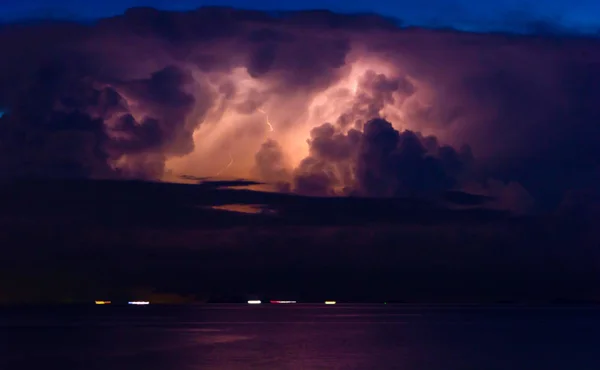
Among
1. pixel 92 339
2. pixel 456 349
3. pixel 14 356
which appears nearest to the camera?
pixel 14 356

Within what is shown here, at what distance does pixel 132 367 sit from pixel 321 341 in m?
26.9

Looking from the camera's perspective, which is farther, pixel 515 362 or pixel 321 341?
pixel 321 341

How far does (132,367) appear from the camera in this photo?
4869cm

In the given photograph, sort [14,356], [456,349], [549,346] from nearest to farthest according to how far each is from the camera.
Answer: [14,356] → [456,349] → [549,346]

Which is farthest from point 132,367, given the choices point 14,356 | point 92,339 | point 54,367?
point 92,339

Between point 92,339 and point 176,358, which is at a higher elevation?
point 92,339

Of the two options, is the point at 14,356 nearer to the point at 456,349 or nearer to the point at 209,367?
the point at 209,367

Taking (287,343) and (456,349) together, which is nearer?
(456,349)

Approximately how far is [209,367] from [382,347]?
892 inches

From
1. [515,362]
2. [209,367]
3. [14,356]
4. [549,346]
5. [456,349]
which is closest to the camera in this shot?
[209,367]

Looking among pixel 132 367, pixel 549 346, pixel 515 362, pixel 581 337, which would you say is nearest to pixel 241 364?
pixel 132 367

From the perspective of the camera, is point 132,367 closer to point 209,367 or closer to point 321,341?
point 209,367

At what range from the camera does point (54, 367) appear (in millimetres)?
49219

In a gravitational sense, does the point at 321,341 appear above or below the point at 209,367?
above
